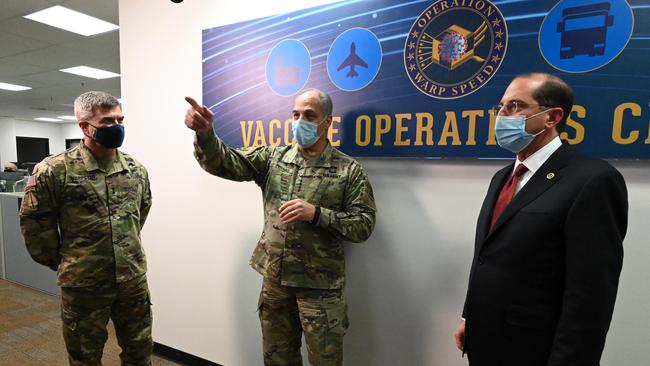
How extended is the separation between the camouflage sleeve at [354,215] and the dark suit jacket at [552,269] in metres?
0.47

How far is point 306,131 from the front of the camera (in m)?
1.48

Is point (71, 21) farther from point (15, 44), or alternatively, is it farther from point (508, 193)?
point (508, 193)

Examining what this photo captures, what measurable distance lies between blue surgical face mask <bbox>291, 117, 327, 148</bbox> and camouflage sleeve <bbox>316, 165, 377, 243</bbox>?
223mm

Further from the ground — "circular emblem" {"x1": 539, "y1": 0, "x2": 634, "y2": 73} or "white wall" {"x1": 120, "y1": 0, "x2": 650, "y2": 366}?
"circular emblem" {"x1": 539, "y1": 0, "x2": 634, "y2": 73}

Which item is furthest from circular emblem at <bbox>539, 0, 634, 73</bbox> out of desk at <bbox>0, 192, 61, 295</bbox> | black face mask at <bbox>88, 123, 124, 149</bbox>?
desk at <bbox>0, 192, 61, 295</bbox>

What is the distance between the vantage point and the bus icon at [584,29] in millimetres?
1235

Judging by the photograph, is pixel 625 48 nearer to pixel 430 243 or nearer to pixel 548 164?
pixel 548 164

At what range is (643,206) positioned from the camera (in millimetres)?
1271

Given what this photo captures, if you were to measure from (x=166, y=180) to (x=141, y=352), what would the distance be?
3.47 feet

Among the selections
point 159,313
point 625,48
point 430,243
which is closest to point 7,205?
point 159,313

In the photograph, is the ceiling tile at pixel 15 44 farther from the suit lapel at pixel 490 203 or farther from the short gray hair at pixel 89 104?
the suit lapel at pixel 490 203

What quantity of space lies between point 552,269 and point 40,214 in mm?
1905

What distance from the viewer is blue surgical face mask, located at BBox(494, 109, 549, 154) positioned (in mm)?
1040

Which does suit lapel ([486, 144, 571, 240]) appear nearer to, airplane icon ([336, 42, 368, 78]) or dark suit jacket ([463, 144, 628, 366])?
dark suit jacket ([463, 144, 628, 366])
